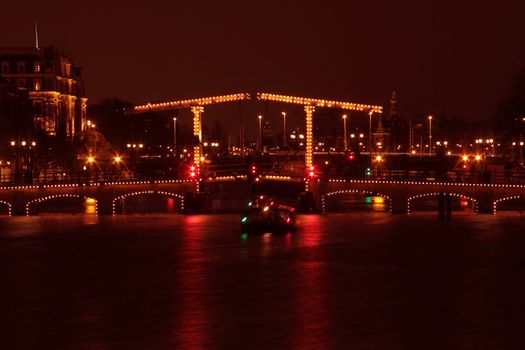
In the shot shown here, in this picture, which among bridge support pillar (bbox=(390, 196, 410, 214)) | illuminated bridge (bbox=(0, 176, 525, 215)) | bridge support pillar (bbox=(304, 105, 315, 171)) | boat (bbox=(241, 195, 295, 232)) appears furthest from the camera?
bridge support pillar (bbox=(304, 105, 315, 171))

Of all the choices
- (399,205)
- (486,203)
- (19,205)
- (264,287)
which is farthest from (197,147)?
(264,287)

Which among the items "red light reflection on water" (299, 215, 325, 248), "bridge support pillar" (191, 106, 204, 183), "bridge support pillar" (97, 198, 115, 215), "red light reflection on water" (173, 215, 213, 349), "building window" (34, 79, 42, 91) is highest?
"building window" (34, 79, 42, 91)

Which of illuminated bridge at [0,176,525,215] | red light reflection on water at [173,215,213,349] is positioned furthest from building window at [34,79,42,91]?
red light reflection on water at [173,215,213,349]

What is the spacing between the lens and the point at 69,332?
92.0 ft

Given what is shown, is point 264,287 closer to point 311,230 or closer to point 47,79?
point 311,230

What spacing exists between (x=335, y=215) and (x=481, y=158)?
36.7 metres

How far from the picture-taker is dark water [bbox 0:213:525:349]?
27.4 m

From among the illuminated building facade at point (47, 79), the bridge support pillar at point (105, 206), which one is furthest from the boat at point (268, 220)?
the illuminated building facade at point (47, 79)

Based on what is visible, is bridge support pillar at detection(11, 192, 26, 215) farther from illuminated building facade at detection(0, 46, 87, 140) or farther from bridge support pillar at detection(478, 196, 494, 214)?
illuminated building facade at detection(0, 46, 87, 140)

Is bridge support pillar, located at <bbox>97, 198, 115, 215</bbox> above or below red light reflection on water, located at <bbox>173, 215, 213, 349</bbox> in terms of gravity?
above

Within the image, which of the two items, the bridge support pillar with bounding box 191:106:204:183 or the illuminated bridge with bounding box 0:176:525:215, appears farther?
the bridge support pillar with bounding box 191:106:204:183

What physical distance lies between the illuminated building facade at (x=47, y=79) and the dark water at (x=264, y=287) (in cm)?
6192

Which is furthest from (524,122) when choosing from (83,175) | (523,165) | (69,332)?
(69,332)

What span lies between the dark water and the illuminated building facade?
6192cm
